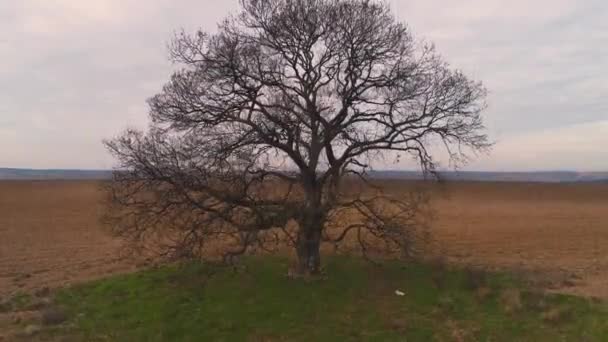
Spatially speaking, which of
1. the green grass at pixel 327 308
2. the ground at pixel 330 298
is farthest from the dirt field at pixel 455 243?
the green grass at pixel 327 308

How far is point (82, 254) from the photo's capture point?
26672 mm

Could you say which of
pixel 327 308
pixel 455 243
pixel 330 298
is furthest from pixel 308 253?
pixel 455 243

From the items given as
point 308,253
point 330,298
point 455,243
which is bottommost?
point 330,298

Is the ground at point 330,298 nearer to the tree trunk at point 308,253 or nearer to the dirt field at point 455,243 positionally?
the dirt field at point 455,243

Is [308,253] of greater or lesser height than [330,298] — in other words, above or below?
above

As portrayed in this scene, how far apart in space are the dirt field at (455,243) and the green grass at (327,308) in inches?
109

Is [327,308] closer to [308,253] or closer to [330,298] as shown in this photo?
[330,298]

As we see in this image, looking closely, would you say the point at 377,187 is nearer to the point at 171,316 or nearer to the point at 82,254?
the point at 171,316

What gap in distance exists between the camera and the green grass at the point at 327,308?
43.9 ft

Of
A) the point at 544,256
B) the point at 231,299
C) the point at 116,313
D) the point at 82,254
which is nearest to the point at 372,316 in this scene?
the point at 231,299

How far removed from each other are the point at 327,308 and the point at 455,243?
15.4 meters

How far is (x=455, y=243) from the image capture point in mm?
28469

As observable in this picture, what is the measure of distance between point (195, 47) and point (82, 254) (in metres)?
15.6

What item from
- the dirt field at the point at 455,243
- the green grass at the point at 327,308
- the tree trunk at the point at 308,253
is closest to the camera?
the green grass at the point at 327,308
